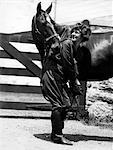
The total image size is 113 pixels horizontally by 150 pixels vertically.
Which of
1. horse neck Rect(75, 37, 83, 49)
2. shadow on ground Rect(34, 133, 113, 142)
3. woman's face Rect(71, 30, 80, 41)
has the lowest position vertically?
shadow on ground Rect(34, 133, 113, 142)

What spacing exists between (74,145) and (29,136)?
738 mm

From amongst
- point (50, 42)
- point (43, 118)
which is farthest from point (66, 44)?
point (43, 118)

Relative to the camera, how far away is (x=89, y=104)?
9125 millimetres

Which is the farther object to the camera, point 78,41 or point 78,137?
point 78,137

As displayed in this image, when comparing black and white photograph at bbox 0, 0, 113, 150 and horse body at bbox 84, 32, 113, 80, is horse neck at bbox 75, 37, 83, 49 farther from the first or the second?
horse body at bbox 84, 32, 113, 80

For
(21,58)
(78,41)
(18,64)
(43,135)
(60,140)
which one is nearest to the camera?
(60,140)

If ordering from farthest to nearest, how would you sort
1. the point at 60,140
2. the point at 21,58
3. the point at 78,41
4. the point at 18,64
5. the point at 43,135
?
1. the point at 18,64
2. the point at 21,58
3. the point at 43,135
4. the point at 78,41
5. the point at 60,140

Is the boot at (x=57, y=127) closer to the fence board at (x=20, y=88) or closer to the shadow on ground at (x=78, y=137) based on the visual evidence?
the shadow on ground at (x=78, y=137)

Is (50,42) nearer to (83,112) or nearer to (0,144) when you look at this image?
(0,144)

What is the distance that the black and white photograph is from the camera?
21.2ft

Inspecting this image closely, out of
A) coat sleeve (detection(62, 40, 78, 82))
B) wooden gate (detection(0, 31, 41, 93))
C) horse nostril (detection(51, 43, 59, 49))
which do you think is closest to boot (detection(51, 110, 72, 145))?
coat sleeve (detection(62, 40, 78, 82))

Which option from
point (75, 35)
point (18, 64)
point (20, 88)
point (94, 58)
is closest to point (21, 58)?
point (18, 64)

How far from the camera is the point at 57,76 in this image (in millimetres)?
6477

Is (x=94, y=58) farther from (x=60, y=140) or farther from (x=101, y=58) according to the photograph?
(x=60, y=140)
